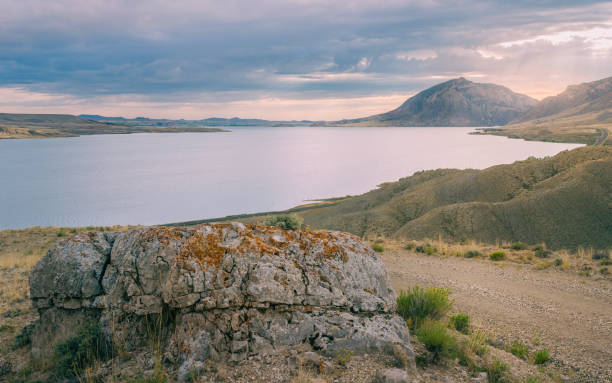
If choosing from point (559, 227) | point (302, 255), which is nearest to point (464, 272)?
point (302, 255)

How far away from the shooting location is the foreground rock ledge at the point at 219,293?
16.1ft

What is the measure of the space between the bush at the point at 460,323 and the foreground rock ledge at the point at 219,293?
1.74 meters

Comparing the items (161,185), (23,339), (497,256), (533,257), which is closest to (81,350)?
(23,339)

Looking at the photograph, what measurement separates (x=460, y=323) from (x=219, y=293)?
15.2ft

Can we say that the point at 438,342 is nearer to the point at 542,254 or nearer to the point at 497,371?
the point at 497,371

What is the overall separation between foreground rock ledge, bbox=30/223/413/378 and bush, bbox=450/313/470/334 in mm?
1738

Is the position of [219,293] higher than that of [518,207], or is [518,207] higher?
[219,293]

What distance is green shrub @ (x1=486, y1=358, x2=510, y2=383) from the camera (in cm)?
502

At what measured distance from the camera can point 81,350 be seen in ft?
16.9

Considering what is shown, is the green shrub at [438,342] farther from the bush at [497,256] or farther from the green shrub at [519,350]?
the bush at [497,256]

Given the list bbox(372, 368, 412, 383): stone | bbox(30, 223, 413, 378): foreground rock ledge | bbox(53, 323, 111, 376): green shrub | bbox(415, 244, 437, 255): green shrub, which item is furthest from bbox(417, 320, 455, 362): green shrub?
bbox(415, 244, 437, 255): green shrub

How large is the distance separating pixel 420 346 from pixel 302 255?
2347mm

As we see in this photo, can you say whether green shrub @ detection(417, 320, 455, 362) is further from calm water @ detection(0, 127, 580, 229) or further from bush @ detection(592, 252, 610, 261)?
calm water @ detection(0, 127, 580, 229)

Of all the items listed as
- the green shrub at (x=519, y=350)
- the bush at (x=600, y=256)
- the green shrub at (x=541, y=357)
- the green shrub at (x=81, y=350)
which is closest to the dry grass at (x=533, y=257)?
the bush at (x=600, y=256)
